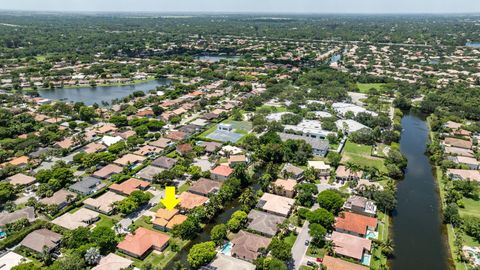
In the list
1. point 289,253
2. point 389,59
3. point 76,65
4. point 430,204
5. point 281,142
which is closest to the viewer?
point 289,253

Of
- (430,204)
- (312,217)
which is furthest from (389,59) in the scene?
(312,217)

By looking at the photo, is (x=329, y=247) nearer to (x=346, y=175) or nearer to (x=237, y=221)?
(x=237, y=221)

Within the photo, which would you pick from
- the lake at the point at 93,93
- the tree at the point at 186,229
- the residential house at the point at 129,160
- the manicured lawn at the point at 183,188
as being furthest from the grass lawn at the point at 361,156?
the lake at the point at 93,93

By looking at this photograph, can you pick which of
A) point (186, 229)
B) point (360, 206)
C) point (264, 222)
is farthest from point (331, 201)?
point (186, 229)

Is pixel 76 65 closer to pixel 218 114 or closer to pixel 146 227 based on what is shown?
pixel 218 114

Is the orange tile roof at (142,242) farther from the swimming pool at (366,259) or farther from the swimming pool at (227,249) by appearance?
the swimming pool at (366,259)

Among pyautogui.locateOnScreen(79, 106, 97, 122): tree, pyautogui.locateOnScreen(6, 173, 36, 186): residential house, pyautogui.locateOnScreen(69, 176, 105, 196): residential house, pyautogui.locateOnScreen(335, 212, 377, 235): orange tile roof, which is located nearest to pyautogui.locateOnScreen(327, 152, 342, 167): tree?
pyautogui.locateOnScreen(335, 212, 377, 235): orange tile roof

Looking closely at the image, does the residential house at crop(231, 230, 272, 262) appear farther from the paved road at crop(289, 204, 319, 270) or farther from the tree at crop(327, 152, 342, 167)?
the tree at crop(327, 152, 342, 167)
